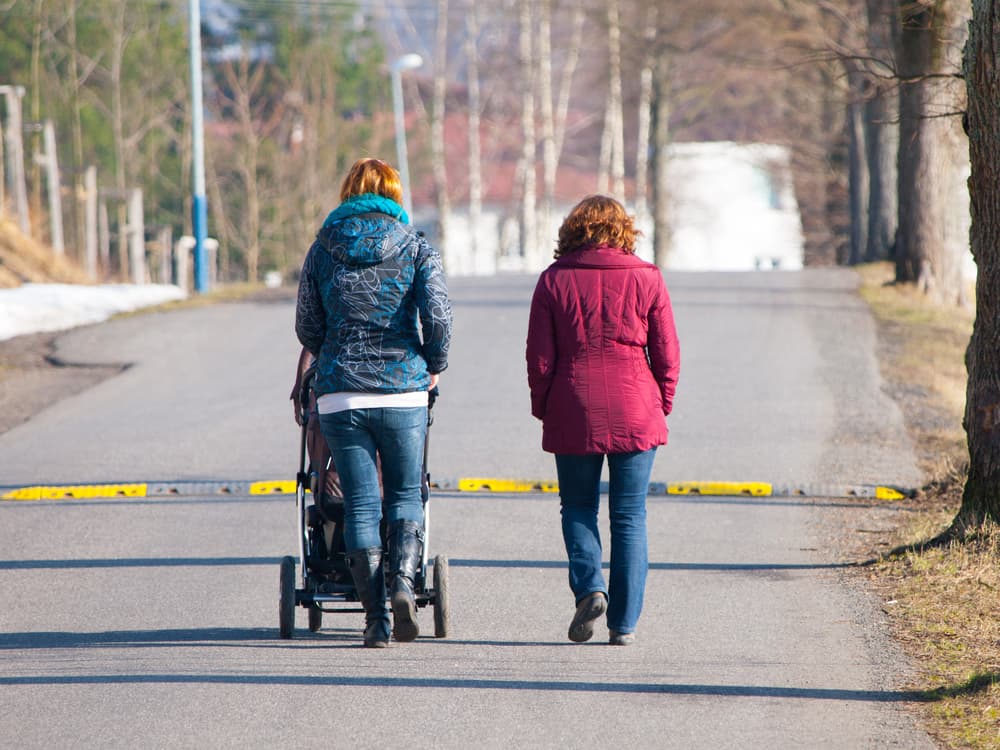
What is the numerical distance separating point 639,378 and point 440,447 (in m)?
5.60

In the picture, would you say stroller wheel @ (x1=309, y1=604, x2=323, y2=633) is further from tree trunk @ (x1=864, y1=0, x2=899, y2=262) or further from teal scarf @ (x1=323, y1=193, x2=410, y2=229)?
tree trunk @ (x1=864, y1=0, x2=899, y2=262)

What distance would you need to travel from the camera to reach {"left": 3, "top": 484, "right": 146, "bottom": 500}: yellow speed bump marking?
9.81 m

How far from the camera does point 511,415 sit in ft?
43.1

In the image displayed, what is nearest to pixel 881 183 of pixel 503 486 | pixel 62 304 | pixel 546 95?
pixel 62 304

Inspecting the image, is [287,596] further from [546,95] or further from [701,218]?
[701,218]

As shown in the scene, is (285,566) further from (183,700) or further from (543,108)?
(543,108)

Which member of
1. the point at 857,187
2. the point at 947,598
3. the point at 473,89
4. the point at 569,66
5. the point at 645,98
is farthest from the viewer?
the point at 569,66

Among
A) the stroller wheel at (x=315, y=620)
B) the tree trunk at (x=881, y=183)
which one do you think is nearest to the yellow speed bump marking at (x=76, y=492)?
the stroller wheel at (x=315, y=620)

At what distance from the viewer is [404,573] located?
19.9 ft

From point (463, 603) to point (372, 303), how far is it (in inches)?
67.3

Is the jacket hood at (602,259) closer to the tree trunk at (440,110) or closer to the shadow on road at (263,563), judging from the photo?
the shadow on road at (263,563)

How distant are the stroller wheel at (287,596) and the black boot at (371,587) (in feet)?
0.89

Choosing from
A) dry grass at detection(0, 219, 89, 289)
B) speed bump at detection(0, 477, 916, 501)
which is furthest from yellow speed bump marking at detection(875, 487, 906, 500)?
dry grass at detection(0, 219, 89, 289)

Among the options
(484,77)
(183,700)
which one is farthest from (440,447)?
(484,77)
